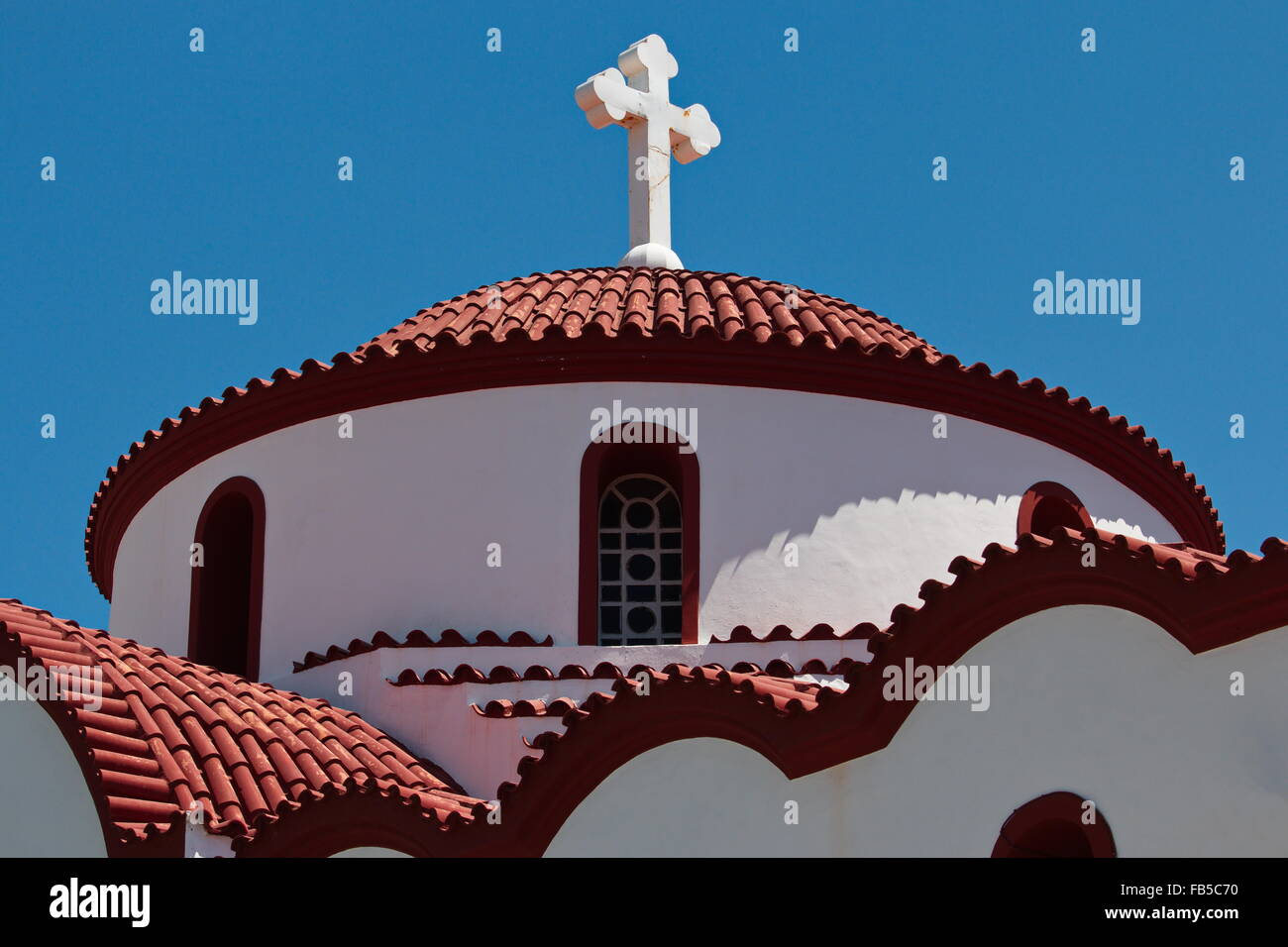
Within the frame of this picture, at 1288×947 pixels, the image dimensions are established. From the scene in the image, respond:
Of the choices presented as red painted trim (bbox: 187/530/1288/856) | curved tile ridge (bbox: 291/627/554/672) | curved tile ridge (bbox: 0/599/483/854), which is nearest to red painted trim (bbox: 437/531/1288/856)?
red painted trim (bbox: 187/530/1288/856)

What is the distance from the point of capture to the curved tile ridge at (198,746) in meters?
10.0

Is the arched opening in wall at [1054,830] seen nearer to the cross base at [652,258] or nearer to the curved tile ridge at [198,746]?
the curved tile ridge at [198,746]

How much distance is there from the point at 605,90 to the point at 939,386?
397 cm

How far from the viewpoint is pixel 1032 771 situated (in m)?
8.68

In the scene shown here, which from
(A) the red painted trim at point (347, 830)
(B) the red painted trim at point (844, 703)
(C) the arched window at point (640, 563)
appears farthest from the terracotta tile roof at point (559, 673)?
(A) the red painted trim at point (347, 830)

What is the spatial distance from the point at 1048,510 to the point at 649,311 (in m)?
3.01

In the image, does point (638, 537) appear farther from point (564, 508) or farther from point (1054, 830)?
point (1054, 830)

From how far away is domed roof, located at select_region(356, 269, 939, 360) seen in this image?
1279 cm

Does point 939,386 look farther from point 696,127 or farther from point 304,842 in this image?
point 304,842

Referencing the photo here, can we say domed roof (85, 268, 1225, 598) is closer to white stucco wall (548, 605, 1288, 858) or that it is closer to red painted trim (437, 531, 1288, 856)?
red painted trim (437, 531, 1288, 856)

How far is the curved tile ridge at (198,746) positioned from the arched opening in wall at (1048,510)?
168 inches

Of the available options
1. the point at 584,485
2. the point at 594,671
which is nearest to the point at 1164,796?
the point at 594,671

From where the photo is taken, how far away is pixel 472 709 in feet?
37.8

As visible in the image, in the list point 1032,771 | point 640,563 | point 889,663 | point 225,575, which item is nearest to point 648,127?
point 640,563
